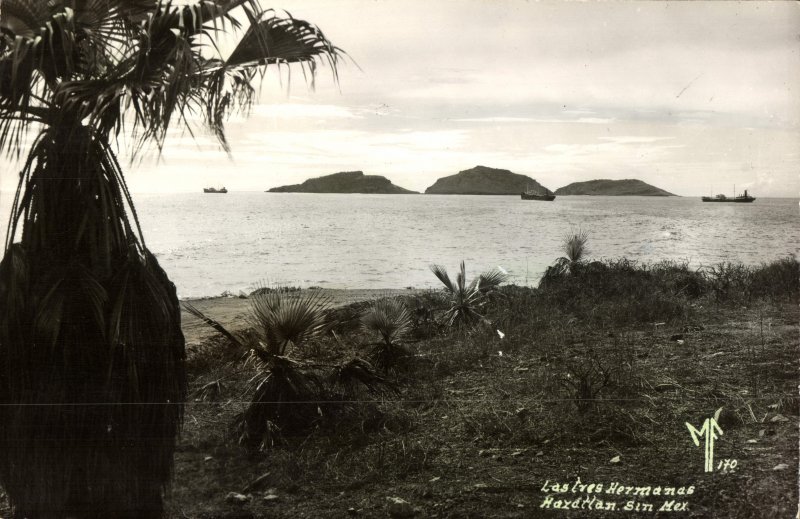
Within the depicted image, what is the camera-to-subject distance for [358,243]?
17938 mm

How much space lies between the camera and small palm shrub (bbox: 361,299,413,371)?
18.9ft

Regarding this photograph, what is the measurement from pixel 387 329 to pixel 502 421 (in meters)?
1.48

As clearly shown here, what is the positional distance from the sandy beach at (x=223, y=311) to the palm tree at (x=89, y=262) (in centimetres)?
167

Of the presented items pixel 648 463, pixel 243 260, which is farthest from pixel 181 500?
pixel 243 260

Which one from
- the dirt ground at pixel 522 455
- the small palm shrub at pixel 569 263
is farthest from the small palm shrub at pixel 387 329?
the small palm shrub at pixel 569 263

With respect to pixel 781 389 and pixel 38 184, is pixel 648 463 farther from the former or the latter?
pixel 38 184

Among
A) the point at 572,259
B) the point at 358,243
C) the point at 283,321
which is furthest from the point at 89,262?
the point at 358,243

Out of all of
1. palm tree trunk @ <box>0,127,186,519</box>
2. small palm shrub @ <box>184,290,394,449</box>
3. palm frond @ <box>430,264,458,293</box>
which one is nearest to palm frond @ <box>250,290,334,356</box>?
small palm shrub @ <box>184,290,394,449</box>

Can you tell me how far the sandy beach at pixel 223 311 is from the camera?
6531 millimetres

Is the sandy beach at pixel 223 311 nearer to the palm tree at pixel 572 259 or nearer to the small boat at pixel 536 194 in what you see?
the palm tree at pixel 572 259

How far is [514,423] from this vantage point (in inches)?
193

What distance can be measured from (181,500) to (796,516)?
12.8 ft

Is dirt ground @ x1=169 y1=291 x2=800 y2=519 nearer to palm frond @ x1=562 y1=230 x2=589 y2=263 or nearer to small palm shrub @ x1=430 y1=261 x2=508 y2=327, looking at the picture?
small palm shrub @ x1=430 y1=261 x2=508 y2=327

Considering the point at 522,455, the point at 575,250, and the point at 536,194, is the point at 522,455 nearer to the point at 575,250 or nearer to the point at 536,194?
the point at 575,250
